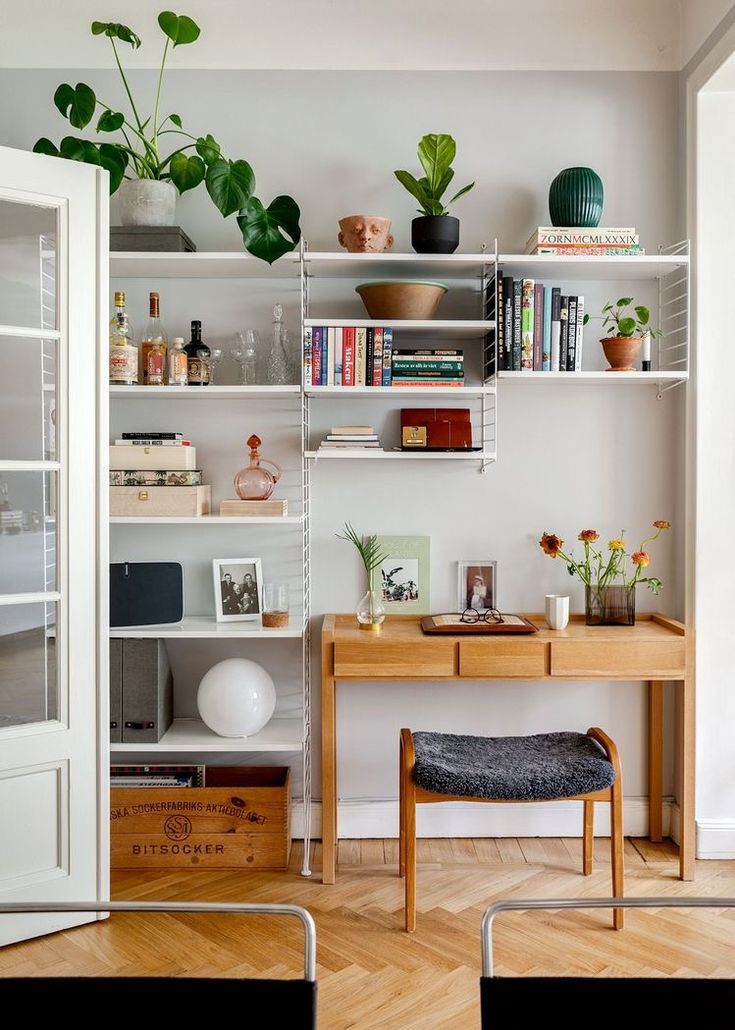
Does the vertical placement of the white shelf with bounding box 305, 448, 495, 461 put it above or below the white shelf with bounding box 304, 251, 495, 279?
below

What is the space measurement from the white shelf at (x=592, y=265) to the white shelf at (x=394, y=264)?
0.32 feet

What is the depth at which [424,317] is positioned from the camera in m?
3.01

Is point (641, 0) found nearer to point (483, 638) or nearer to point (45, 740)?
point (483, 638)

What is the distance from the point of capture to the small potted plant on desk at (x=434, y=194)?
9.66 feet

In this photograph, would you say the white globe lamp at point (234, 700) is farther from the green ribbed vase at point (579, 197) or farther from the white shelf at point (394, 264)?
the green ribbed vase at point (579, 197)

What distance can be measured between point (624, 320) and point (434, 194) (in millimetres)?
736

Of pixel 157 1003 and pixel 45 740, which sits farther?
pixel 45 740

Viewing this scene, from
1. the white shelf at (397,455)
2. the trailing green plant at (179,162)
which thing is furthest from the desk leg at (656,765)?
the trailing green plant at (179,162)

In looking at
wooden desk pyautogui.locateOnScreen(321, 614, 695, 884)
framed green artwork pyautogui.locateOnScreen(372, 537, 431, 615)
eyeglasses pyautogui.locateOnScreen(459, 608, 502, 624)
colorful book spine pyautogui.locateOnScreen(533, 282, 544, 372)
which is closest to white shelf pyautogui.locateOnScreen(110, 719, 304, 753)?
wooden desk pyautogui.locateOnScreen(321, 614, 695, 884)

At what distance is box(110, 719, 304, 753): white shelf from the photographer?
2.92 m

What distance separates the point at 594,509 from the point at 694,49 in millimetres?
1540

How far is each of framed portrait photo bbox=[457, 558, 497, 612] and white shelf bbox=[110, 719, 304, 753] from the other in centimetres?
71

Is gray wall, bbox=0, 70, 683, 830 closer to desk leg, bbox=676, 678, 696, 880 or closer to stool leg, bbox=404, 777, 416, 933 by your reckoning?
desk leg, bbox=676, 678, 696, 880

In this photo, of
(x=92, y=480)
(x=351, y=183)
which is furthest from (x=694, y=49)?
(x=92, y=480)
